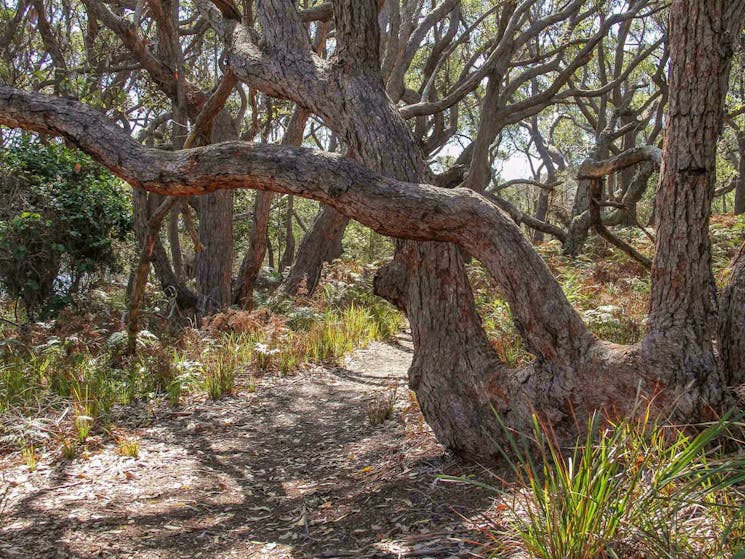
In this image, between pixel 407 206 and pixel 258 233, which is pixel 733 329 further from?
pixel 258 233

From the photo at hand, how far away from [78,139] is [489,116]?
31.0 ft

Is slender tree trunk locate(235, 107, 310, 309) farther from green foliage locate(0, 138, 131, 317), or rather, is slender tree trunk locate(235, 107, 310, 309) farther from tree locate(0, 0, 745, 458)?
tree locate(0, 0, 745, 458)

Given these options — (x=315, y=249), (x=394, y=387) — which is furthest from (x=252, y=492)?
(x=315, y=249)

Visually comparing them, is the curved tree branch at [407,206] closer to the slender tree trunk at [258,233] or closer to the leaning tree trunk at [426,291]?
the leaning tree trunk at [426,291]

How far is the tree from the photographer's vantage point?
364 centimetres

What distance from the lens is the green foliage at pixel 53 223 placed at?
854 cm

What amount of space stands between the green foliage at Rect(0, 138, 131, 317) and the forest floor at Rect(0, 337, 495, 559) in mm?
3644

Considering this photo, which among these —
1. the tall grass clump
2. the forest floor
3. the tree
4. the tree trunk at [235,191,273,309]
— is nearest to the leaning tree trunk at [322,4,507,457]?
the tree

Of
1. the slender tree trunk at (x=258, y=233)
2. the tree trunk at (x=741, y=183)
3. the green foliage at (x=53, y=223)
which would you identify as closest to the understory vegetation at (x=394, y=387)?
the green foliage at (x=53, y=223)

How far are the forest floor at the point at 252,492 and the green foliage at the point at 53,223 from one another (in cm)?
364

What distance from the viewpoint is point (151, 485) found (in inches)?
183

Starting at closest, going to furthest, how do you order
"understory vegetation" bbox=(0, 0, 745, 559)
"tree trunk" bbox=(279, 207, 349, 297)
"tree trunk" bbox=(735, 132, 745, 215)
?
"understory vegetation" bbox=(0, 0, 745, 559)
"tree trunk" bbox=(279, 207, 349, 297)
"tree trunk" bbox=(735, 132, 745, 215)

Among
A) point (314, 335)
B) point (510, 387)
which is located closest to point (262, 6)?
point (510, 387)

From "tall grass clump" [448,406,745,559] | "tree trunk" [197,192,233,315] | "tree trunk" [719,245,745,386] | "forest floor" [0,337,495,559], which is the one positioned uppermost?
"tree trunk" [197,192,233,315]
